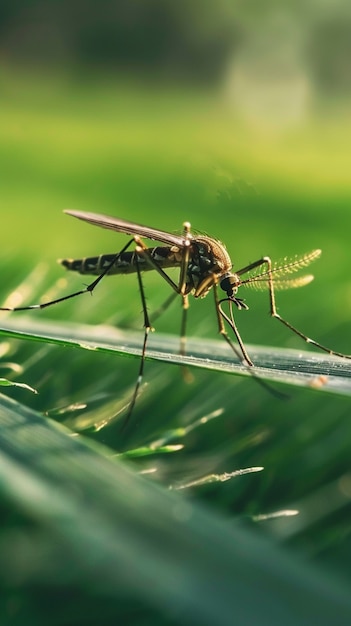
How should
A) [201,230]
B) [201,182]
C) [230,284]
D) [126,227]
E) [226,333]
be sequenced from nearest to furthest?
[226,333] → [126,227] → [230,284] → [201,230] → [201,182]

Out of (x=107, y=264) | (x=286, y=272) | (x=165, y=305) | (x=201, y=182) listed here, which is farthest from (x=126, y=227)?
(x=201, y=182)

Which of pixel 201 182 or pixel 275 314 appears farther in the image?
pixel 201 182

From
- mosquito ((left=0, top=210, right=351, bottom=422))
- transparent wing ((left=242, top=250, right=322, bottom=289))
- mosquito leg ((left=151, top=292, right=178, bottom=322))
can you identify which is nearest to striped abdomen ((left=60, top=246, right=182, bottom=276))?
mosquito ((left=0, top=210, right=351, bottom=422))

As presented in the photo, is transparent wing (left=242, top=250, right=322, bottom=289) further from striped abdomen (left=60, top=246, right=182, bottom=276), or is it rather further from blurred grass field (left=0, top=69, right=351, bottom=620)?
striped abdomen (left=60, top=246, right=182, bottom=276)

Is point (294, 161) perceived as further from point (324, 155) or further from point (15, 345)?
point (15, 345)

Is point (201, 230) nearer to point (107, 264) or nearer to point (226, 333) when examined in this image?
point (107, 264)

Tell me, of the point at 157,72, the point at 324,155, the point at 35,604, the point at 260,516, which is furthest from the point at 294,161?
the point at 35,604

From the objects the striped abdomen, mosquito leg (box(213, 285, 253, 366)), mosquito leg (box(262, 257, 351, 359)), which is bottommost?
mosquito leg (box(213, 285, 253, 366))

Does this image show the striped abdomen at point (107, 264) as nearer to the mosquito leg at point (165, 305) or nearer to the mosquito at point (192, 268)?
the mosquito at point (192, 268)
